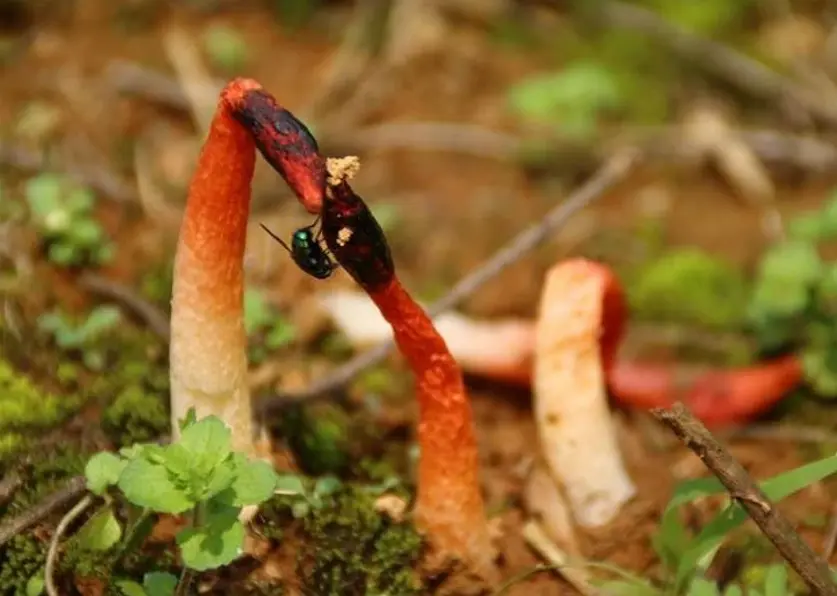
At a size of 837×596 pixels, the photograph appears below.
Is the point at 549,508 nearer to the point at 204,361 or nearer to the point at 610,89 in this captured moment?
the point at 204,361

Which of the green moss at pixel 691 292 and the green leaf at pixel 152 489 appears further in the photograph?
the green moss at pixel 691 292

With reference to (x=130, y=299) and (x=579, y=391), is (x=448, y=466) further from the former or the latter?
(x=130, y=299)

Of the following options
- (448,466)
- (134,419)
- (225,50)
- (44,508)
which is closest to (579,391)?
(448,466)

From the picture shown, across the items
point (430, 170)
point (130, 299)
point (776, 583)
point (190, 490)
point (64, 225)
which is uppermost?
point (430, 170)

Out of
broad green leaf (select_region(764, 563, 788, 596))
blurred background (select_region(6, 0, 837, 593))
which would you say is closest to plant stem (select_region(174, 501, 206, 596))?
blurred background (select_region(6, 0, 837, 593))

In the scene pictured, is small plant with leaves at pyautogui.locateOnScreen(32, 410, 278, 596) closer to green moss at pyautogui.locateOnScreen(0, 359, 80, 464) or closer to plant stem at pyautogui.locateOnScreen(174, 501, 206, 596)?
plant stem at pyautogui.locateOnScreen(174, 501, 206, 596)

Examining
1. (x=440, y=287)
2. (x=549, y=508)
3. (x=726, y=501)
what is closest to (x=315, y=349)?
(x=440, y=287)

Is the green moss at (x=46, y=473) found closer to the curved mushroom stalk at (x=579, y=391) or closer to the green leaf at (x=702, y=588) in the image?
the curved mushroom stalk at (x=579, y=391)

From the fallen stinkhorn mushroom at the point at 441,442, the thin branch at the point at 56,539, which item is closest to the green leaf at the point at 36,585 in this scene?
the thin branch at the point at 56,539
